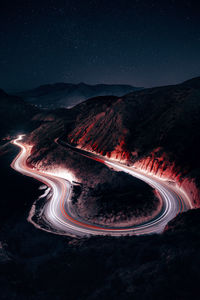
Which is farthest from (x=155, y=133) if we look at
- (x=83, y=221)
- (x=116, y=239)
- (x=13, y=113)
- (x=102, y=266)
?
(x=13, y=113)

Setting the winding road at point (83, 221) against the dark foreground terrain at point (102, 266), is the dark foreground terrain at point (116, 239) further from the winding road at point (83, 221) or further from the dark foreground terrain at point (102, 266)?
the winding road at point (83, 221)

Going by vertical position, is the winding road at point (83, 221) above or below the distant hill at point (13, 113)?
below

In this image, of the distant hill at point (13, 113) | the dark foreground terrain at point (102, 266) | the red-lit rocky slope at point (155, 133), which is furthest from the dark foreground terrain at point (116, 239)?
the distant hill at point (13, 113)

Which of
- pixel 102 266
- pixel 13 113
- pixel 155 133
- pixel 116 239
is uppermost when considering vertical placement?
pixel 13 113

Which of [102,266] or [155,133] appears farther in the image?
[155,133]

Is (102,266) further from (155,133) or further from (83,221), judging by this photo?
(155,133)

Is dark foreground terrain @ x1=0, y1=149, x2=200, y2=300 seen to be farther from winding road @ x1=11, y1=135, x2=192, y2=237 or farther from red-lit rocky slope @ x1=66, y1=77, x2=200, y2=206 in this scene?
red-lit rocky slope @ x1=66, y1=77, x2=200, y2=206

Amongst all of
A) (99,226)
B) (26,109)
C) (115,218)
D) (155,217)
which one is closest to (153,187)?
(155,217)

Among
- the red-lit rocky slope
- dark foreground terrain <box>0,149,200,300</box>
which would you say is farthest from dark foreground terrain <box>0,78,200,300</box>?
the red-lit rocky slope

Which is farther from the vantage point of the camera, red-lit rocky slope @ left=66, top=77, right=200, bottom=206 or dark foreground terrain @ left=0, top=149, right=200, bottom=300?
red-lit rocky slope @ left=66, top=77, right=200, bottom=206
